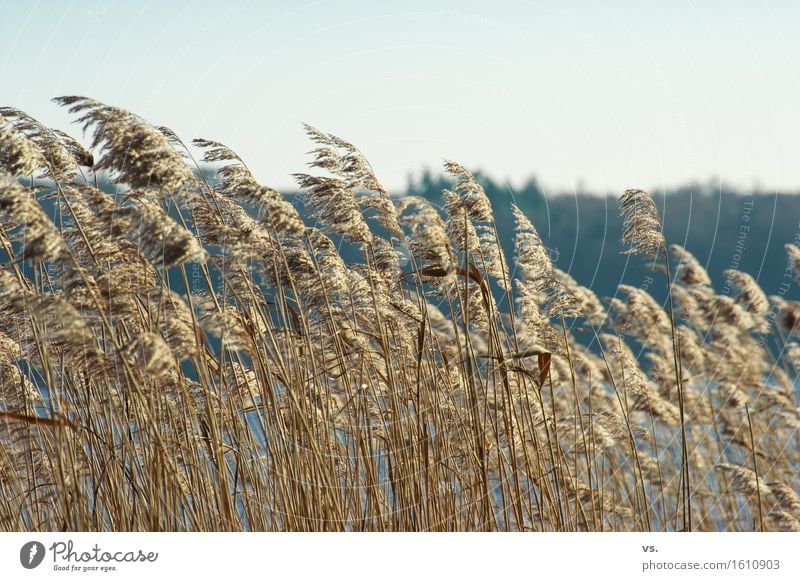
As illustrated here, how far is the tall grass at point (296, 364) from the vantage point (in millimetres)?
2961

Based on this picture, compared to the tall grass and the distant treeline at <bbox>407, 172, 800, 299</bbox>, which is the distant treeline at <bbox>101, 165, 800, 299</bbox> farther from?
the tall grass

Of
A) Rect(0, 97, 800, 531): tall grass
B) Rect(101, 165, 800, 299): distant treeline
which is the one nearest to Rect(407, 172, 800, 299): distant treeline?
Rect(101, 165, 800, 299): distant treeline

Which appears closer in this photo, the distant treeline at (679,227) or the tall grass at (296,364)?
the tall grass at (296,364)

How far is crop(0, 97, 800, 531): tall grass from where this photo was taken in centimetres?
296

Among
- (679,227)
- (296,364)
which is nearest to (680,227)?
(679,227)

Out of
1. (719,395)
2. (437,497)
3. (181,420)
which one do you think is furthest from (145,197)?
(719,395)

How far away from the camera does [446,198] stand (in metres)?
3.29

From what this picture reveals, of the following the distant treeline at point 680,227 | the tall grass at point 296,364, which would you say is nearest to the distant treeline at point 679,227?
the distant treeline at point 680,227

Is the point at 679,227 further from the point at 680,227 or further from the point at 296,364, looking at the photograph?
the point at 296,364

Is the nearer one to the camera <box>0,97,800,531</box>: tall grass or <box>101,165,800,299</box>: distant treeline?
<box>0,97,800,531</box>: tall grass

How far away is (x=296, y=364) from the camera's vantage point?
3.14m

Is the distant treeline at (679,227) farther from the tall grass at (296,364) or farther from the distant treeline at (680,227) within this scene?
the tall grass at (296,364)

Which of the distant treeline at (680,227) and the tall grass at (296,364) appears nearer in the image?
the tall grass at (296,364)
